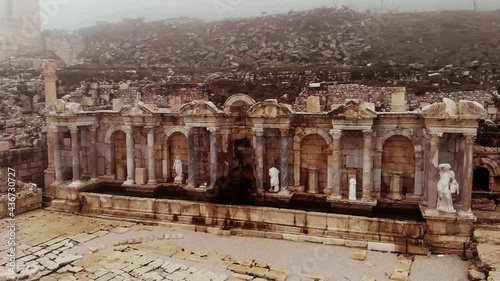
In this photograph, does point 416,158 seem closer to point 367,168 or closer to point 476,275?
point 367,168

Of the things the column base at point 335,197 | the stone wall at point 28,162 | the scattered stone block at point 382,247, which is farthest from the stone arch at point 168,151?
the scattered stone block at point 382,247

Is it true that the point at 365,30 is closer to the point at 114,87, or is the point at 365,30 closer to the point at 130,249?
the point at 114,87

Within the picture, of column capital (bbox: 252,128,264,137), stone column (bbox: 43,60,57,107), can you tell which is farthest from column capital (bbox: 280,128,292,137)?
stone column (bbox: 43,60,57,107)

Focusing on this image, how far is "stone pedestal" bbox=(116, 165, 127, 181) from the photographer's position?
1850 centimetres

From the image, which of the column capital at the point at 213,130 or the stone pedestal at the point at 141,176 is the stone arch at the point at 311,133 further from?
the stone pedestal at the point at 141,176

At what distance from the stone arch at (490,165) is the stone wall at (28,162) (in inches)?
811

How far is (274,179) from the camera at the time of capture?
1570 centimetres

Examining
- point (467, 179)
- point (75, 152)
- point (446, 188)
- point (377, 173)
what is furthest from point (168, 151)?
point (467, 179)

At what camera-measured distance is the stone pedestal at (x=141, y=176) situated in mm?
17453

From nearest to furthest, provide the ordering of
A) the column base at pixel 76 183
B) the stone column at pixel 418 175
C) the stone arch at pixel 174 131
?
the stone column at pixel 418 175
the column base at pixel 76 183
the stone arch at pixel 174 131

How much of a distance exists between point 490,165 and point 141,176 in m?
15.1

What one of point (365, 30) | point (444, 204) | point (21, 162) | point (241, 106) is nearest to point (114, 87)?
point (21, 162)

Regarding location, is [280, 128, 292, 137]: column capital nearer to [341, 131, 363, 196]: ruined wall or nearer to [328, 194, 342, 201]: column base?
[341, 131, 363, 196]: ruined wall

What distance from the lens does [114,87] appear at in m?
33.0
